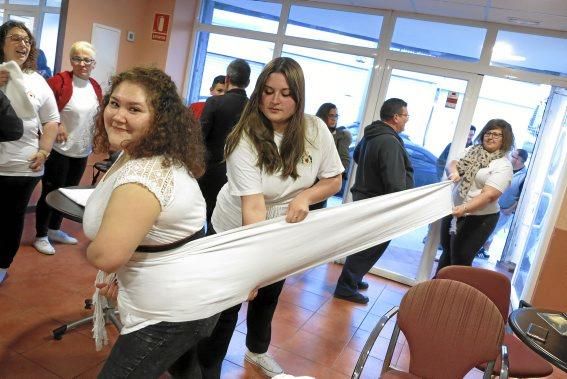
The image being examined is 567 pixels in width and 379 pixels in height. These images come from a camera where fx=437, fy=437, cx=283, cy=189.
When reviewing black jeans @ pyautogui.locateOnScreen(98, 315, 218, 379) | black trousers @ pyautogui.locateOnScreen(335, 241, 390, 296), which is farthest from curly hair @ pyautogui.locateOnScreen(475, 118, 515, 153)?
black jeans @ pyautogui.locateOnScreen(98, 315, 218, 379)

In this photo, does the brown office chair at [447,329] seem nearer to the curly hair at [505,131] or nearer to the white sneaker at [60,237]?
the curly hair at [505,131]

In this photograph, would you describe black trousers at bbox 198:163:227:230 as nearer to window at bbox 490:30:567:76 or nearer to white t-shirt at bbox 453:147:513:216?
white t-shirt at bbox 453:147:513:216

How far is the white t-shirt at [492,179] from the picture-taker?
122 inches

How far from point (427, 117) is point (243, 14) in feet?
7.64

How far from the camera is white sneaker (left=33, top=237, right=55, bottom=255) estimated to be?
311 centimetres

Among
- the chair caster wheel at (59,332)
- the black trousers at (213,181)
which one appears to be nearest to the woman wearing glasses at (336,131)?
the black trousers at (213,181)

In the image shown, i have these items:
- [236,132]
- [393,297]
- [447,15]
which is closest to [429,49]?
[447,15]

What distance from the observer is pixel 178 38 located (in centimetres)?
484

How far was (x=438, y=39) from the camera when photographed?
405 cm

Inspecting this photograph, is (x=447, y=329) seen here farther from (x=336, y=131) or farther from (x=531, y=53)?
(x=531, y=53)

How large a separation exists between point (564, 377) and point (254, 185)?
2579 millimetres

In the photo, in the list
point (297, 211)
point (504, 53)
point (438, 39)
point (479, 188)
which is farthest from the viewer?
point (438, 39)

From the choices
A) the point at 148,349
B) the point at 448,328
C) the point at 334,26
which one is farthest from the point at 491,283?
the point at 334,26

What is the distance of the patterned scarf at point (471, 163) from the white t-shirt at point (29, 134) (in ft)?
9.40
